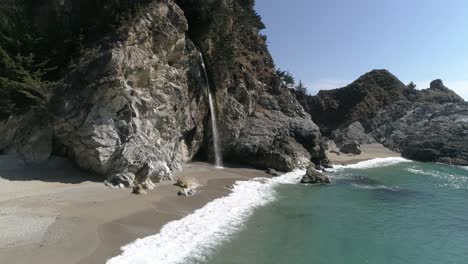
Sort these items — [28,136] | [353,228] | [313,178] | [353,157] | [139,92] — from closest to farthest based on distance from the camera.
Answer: [353,228] < [28,136] < [139,92] < [313,178] < [353,157]

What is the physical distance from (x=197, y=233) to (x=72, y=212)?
16.8 feet

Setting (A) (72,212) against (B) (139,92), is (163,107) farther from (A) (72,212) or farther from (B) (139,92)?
(A) (72,212)

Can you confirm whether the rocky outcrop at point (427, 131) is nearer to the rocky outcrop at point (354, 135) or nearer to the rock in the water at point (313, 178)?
the rocky outcrop at point (354, 135)

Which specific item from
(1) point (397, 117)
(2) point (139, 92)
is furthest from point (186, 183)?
(1) point (397, 117)

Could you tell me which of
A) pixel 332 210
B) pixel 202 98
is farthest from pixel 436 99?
pixel 332 210

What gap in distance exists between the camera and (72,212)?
15.4 m

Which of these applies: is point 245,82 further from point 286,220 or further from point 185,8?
point 286,220

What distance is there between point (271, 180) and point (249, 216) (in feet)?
37.0

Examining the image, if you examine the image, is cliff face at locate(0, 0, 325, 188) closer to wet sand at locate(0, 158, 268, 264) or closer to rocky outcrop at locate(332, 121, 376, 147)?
wet sand at locate(0, 158, 268, 264)

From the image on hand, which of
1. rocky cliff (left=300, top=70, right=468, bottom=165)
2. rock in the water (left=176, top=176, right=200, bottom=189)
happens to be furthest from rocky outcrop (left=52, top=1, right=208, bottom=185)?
rocky cliff (left=300, top=70, right=468, bottom=165)

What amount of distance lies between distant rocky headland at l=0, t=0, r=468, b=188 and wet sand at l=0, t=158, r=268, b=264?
6.07 feet

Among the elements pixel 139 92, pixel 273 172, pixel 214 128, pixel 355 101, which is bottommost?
pixel 273 172

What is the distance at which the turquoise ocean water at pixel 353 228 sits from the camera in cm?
1373

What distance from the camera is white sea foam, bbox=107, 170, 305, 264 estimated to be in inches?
489
